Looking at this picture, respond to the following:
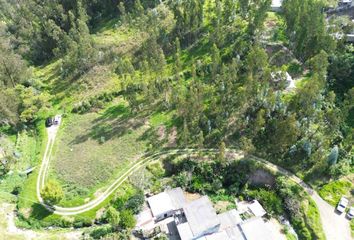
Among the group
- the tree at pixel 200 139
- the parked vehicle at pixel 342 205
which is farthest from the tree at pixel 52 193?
the parked vehicle at pixel 342 205

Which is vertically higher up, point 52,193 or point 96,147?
point 52,193

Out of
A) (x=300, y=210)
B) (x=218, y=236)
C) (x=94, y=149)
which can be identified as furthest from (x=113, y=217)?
(x=300, y=210)

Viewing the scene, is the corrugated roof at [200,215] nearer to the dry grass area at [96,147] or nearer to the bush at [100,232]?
the bush at [100,232]

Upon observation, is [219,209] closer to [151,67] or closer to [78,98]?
[151,67]

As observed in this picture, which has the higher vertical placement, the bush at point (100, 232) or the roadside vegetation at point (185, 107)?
the roadside vegetation at point (185, 107)

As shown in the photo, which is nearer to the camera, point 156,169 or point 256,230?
point 256,230

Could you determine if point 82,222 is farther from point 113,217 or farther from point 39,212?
point 39,212
